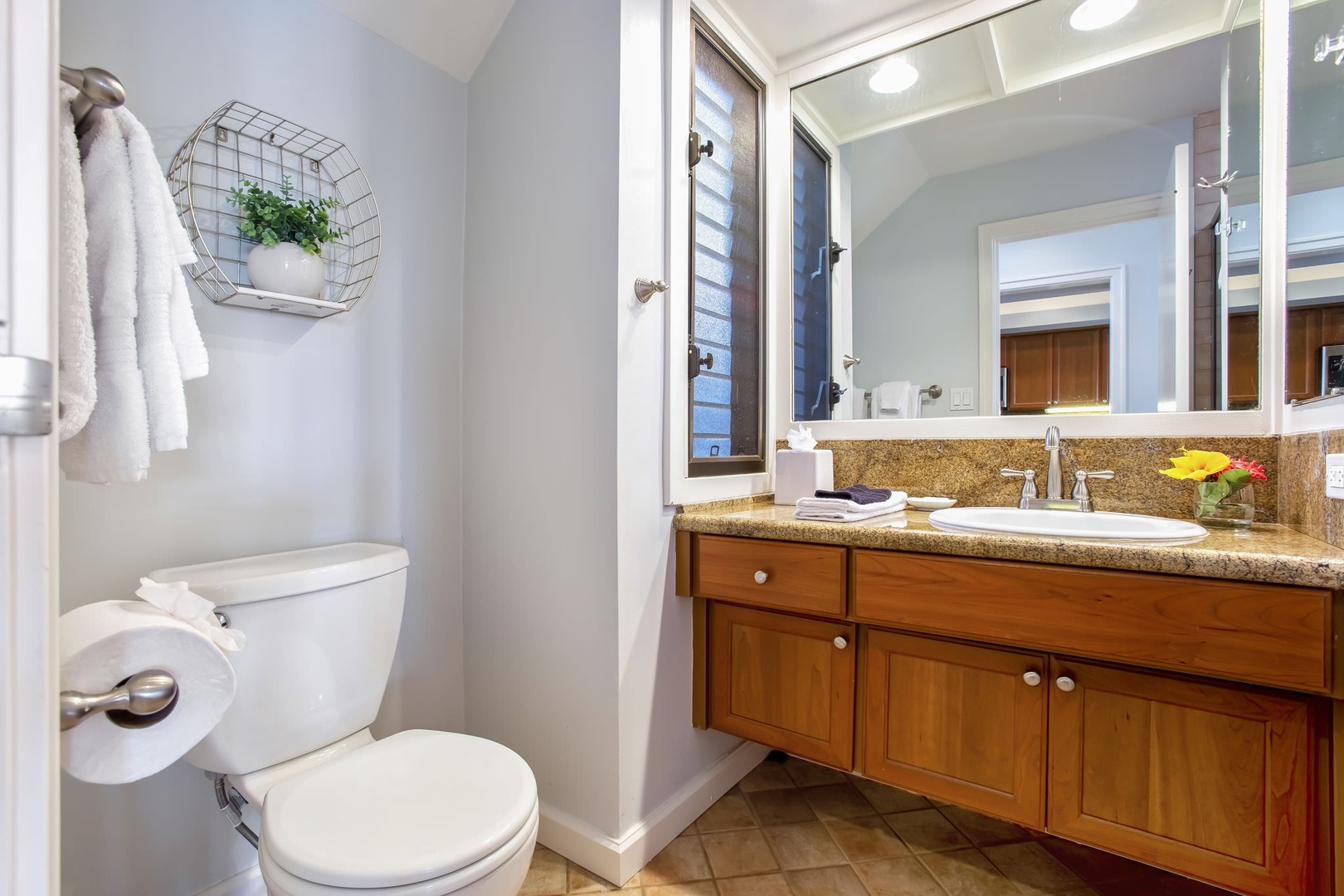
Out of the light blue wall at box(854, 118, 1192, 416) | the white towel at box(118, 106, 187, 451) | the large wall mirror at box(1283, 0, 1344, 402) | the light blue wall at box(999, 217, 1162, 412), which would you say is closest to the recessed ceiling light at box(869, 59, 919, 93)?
the light blue wall at box(854, 118, 1192, 416)

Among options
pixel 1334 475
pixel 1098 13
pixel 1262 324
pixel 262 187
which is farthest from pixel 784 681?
pixel 1098 13

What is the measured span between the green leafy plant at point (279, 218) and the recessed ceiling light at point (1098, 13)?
75.3 inches

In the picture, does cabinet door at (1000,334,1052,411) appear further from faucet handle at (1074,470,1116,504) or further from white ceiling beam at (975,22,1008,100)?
white ceiling beam at (975,22,1008,100)

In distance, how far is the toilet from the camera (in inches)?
34.9

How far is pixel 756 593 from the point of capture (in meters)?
1.46

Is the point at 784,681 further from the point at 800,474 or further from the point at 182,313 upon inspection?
the point at 182,313

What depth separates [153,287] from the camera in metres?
0.90

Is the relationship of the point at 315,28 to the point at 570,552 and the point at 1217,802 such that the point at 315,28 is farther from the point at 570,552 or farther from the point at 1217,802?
the point at 1217,802

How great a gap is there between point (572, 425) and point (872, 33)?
149 centimetres

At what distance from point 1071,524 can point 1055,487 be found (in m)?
0.19

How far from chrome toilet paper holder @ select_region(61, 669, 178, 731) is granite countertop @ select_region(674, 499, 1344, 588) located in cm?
107

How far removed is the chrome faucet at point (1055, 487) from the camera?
1.51 meters

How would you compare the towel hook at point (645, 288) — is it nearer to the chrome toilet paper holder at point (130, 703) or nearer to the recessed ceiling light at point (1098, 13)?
the chrome toilet paper holder at point (130, 703)

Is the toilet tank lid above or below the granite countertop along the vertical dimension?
below
